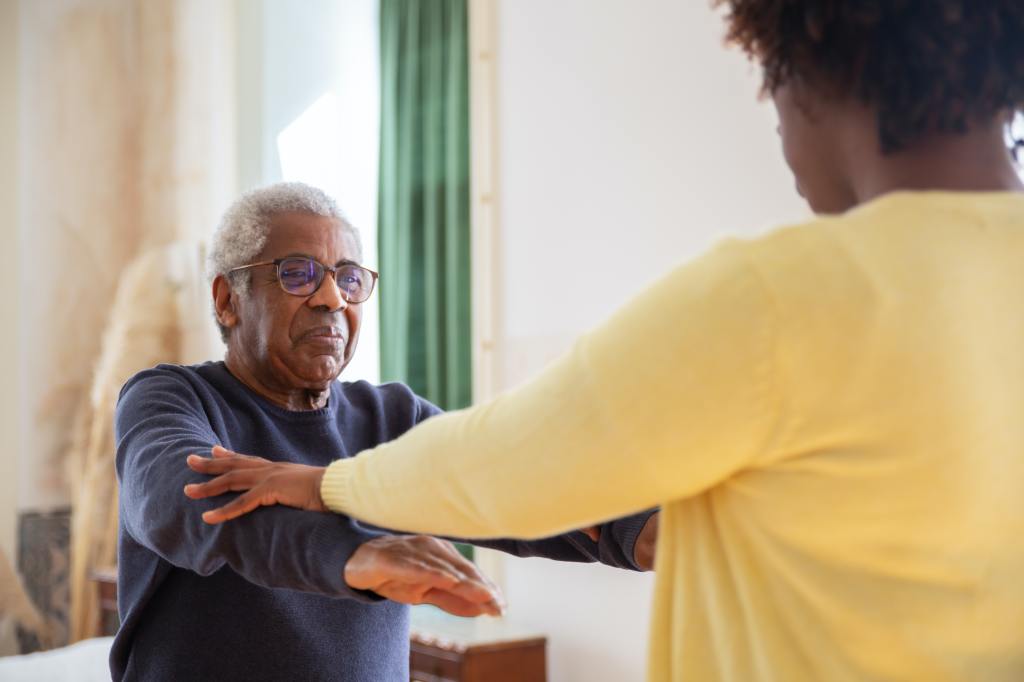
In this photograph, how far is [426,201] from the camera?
5.07 m

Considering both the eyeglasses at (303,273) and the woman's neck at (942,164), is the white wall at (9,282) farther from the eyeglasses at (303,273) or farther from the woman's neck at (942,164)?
the woman's neck at (942,164)

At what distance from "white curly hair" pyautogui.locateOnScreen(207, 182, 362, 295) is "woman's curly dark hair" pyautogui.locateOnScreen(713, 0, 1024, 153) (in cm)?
109

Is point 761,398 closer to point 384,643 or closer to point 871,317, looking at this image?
point 871,317

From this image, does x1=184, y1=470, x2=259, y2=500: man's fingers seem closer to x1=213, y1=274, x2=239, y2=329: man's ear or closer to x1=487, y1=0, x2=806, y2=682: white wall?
x1=213, y1=274, x2=239, y2=329: man's ear

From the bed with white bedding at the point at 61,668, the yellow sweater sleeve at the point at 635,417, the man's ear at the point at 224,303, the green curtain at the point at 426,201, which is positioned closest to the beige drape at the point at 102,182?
the green curtain at the point at 426,201

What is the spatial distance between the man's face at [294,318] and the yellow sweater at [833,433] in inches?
37.1

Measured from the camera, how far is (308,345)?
193cm

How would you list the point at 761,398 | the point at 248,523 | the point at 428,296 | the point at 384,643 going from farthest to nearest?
the point at 428,296
the point at 384,643
the point at 248,523
the point at 761,398

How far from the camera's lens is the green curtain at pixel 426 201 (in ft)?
16.3

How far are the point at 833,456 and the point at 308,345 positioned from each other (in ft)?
3.72

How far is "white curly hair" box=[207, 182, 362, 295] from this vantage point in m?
1.95

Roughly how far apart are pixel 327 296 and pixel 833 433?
114 centimetres

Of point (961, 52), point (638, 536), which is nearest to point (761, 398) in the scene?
point (961, 52)

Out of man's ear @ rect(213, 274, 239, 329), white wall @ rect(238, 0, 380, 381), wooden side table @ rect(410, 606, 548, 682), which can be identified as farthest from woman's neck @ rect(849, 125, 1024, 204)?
white wall @ rect(238, 0, 380, 381)
